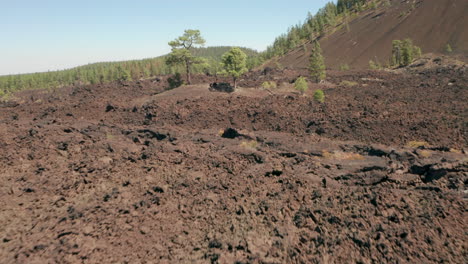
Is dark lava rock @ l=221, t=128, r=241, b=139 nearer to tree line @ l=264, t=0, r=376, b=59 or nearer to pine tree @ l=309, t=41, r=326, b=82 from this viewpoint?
pine tree @ l=309, t=41, r=326, b=82

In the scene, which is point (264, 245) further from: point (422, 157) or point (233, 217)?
point (422, 157)

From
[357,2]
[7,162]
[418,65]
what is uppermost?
[357,2]

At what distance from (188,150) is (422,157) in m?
13.2

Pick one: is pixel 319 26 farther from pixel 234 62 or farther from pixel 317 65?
pixel 234 62

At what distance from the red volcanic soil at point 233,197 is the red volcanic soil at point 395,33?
72.6 meters

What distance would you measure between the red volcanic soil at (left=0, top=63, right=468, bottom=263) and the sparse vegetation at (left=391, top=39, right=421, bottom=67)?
53.8 m

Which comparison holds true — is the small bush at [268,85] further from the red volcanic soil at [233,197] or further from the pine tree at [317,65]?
the red volcanic soil at [233,197]

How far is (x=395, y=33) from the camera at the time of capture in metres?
96.9

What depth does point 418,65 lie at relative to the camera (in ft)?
204

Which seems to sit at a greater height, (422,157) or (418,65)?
(418,65)

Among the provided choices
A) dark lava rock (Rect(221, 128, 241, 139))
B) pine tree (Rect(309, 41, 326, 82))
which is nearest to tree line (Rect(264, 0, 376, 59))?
pine tree (Rect(309, 41, 326, 82))

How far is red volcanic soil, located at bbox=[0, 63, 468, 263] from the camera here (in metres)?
7.64

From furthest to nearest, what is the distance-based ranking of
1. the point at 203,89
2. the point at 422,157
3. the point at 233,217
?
the point at 203,89 → the point at 422,157 → the point at 233,217

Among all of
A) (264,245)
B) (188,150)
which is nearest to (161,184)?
(188,150)
